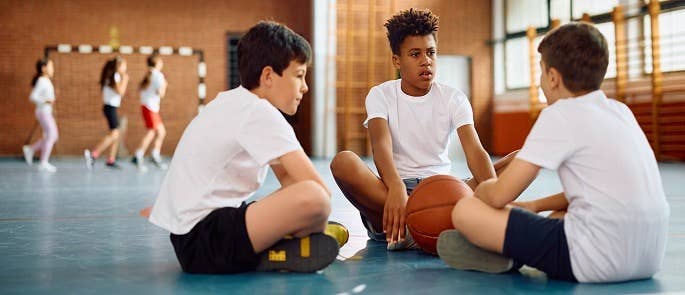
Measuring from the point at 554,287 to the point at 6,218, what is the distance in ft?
9.84

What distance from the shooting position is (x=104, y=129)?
12.1m

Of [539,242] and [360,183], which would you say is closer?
[539,242]

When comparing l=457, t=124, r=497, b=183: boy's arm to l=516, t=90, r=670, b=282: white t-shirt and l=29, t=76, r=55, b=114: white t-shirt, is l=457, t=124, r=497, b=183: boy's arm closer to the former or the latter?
l=516, t=90, r=670, b=282: white t-shirt

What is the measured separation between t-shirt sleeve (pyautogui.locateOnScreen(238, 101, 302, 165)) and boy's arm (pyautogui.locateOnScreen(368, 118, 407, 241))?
0.65 metres

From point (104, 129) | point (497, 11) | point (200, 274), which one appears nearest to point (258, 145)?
point (200, 274)

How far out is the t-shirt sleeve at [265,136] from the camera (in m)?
2.09

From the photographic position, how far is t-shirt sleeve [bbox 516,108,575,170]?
6.38ft

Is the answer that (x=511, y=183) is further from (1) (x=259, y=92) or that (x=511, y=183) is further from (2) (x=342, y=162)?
(2) (x=342, y=162)

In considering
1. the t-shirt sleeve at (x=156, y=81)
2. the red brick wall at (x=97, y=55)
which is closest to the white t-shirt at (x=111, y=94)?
the t-shirt sleeve at (x=156, y=81)

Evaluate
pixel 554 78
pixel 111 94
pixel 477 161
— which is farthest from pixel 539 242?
pixel 111 94

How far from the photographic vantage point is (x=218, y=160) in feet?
7.27

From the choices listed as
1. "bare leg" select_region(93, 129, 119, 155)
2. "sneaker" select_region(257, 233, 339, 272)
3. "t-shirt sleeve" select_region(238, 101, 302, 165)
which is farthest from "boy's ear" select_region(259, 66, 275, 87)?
"bare leg" select_region(93, 129, 119, 155)

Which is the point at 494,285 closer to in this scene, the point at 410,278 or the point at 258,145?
the point at 410,278

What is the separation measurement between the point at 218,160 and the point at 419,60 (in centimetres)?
105
